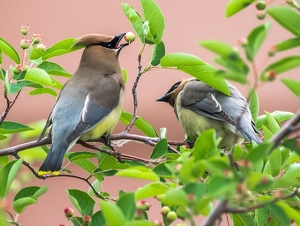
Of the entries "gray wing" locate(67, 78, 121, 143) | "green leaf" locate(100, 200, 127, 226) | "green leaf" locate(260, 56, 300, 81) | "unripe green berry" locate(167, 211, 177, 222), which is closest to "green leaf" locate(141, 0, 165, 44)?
"gray wing" locate(67, 78, 121, 143)

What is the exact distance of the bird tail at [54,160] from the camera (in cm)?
298

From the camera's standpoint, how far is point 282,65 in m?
1.60

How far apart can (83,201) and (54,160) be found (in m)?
0.55

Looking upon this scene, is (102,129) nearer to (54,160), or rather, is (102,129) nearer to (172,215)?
(54,160)

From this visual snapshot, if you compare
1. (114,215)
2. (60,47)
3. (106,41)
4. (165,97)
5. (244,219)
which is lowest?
(165,97)

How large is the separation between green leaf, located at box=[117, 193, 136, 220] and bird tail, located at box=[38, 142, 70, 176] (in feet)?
4.33

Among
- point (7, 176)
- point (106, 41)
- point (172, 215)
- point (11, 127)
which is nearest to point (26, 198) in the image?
point (7, 176)

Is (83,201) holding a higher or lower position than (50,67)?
→ lower

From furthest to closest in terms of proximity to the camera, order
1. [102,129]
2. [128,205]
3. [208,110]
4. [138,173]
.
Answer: [208,110], [102,129], [138,173], [128,205]

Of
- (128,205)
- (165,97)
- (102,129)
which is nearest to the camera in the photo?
(128,205)

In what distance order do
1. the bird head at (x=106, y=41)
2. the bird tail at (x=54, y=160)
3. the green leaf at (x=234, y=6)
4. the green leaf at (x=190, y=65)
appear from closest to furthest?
the green leaf at (x=234, y=6) → the green leaf at (x=190, y=65) → the bird tail at (x=54, y=160) → the bird head at (x=106, y=41)

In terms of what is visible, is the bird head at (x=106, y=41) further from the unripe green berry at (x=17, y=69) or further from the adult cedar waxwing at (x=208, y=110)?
the unripe green berry at (x=17, y=69)

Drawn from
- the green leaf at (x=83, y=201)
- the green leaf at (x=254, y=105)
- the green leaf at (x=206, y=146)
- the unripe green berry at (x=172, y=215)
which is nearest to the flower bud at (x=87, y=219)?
the green leaf at (x=83, y=201)

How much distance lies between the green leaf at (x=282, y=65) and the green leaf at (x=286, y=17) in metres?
0.14
